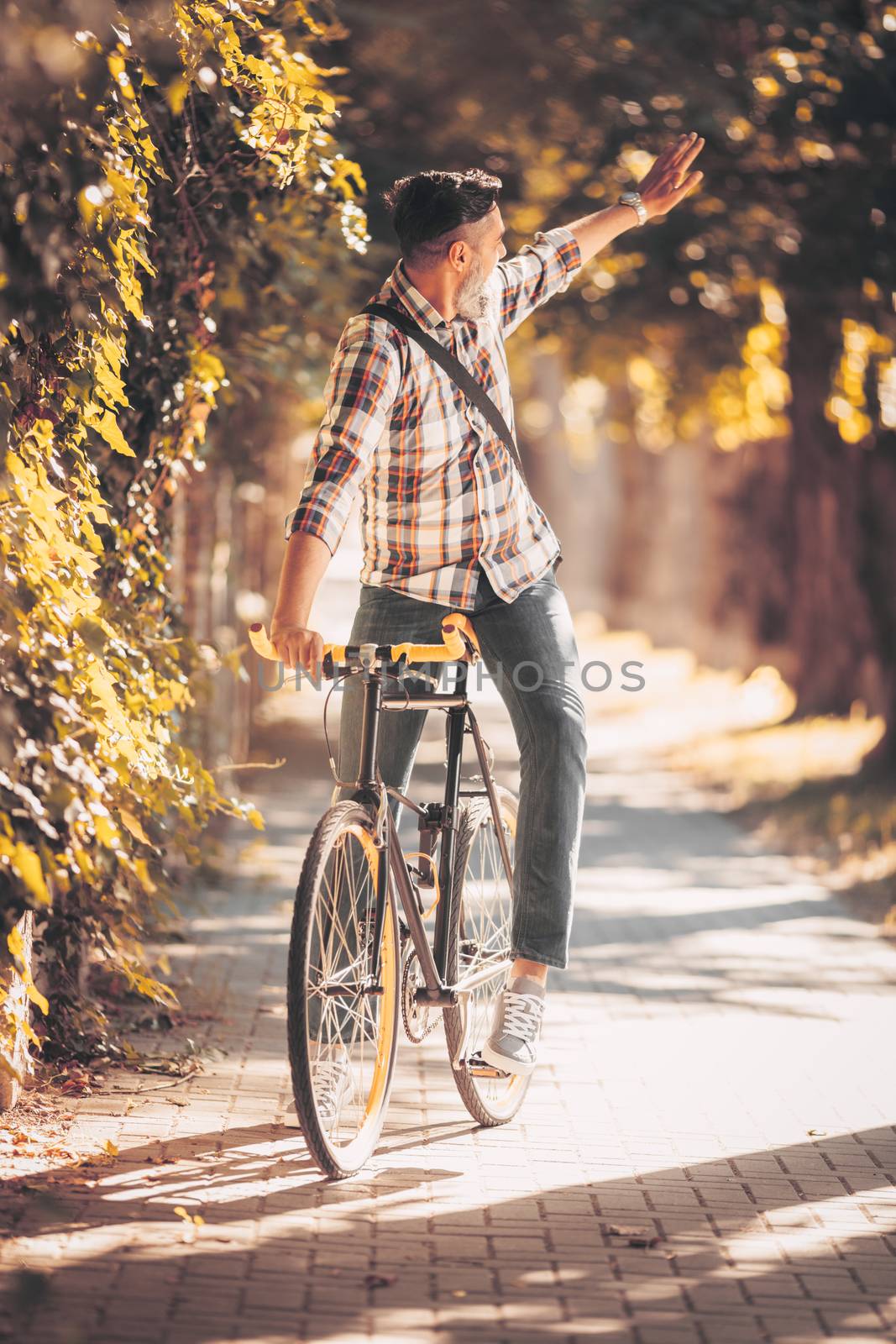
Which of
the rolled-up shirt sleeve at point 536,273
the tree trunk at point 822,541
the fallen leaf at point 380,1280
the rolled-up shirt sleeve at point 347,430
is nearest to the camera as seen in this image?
the fallen leaf at point 380,1280

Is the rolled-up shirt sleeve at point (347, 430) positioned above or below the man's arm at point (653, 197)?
below

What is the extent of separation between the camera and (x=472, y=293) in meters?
4.98

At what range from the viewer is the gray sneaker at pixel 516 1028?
16.3 feet

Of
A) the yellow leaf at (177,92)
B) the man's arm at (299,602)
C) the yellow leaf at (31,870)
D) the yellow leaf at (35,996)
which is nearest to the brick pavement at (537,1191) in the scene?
the yellow leaf at (35,996)

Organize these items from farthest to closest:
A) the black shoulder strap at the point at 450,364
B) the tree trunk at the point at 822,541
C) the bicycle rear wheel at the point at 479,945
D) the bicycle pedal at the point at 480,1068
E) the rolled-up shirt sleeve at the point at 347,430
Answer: the tree trunk at the point at 822,541, the bicycle rear wheel at the point at 479,945, the bicycle pedal at the point at 480,1068, the black shoulder strap at the point at 450,364, the rolled-up shirt sleeve at the point at 347,430

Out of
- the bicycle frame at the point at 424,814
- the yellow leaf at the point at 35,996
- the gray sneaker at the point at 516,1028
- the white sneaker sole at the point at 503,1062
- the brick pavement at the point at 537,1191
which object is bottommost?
the brick pavement at the point at 537,1191

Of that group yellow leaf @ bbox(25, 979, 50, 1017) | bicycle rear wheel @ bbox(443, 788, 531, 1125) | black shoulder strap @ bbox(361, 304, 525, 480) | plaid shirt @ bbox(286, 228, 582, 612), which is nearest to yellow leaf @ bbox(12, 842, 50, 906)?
yellow leaf @ bbox(25, 979, 50, 1017)

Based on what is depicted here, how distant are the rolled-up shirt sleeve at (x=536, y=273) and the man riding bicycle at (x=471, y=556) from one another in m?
0.27

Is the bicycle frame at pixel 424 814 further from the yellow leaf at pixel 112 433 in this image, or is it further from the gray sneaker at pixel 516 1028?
the yellow leaf at pixel 112 433

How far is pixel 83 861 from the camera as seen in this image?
12.8 feet

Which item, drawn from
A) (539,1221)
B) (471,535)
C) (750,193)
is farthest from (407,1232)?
(750,193)

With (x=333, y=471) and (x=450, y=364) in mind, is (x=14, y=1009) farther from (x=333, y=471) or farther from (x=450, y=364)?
(x=450, y=364)

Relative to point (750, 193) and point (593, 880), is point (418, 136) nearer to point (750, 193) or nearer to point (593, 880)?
point (750, 193)

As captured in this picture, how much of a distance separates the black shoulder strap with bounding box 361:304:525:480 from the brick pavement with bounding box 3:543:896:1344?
189cm
